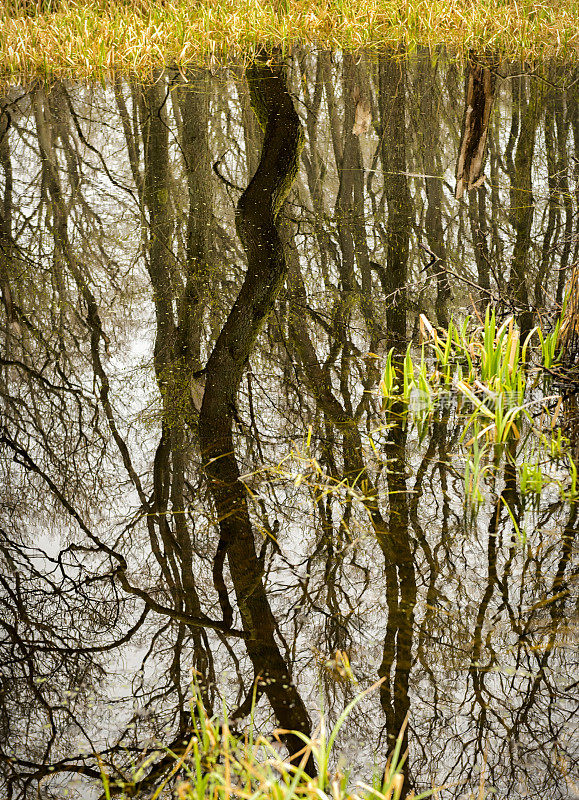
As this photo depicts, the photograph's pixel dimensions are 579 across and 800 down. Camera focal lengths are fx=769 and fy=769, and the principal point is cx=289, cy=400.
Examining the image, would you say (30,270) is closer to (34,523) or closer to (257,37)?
(34,523)

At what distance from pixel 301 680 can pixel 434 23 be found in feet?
36.2

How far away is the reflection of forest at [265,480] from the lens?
6.11 feet

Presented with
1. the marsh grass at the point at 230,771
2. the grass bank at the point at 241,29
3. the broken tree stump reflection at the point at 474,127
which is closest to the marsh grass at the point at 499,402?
the marsh grass at the point at 230,771

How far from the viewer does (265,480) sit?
9.27 feet

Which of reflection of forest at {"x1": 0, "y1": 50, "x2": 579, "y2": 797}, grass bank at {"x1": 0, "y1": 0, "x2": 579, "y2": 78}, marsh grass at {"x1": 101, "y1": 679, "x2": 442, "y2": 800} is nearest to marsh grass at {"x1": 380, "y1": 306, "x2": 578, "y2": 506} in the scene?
reflection of forest at {"x1": 0, "y1": 50, "x2": 579, "y2": 797}

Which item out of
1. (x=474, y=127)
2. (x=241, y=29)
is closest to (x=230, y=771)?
(x=474, y=127)

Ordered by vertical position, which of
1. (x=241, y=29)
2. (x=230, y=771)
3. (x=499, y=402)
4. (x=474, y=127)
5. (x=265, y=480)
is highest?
(x=241, y=29)

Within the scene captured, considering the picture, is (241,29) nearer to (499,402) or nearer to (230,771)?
(499,402)

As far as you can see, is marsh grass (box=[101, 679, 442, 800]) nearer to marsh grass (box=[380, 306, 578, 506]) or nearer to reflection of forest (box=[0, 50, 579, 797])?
reflection of forest (box=[0, 50, 579, 797])

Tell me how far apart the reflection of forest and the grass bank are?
14.4ft

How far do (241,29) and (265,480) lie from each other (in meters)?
9.69

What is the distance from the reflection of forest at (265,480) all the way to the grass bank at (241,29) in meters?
4.39

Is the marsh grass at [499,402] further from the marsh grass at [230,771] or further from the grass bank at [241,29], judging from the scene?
the grass bank at [241,29]

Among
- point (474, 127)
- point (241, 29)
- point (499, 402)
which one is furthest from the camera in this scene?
point (241, 29)
